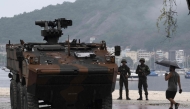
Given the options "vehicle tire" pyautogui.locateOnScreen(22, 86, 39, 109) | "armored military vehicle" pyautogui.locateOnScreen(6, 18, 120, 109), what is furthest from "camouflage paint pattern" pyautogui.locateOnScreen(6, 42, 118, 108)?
"vehicle tire" pyautogui.locateOnScreen(22, 86, 39, 109)

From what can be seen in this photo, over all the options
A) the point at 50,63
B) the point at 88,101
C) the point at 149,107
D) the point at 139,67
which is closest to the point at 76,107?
the point at 88,101

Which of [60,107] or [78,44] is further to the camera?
[78,44]

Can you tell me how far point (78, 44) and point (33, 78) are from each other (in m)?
2.43

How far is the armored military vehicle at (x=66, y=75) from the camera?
1550cm

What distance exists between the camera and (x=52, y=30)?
18.4 m

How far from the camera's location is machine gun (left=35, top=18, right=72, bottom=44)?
1842cm

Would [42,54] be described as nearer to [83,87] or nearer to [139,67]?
[83,87]

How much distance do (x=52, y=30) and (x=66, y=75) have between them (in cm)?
321

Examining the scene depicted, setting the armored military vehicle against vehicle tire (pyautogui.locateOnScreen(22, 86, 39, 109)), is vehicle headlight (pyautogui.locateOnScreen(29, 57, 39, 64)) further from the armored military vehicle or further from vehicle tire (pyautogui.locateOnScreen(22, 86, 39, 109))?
vehicle tire (pyautogui.locateOnScreen(22, 86, 39, 109))

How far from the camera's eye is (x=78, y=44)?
57.5ft

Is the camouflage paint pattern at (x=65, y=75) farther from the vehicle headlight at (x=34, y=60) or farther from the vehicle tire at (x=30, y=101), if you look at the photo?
the vehicle tire at (x=30, y=101)

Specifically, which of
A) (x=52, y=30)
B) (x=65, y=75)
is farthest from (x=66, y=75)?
(x=52, y=30)

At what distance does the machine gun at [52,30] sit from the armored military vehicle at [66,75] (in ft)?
3.64

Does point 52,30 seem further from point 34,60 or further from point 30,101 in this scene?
point 30,101
